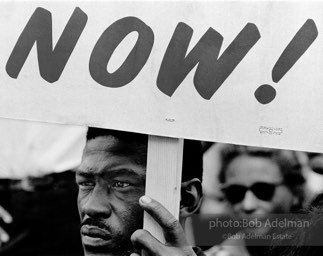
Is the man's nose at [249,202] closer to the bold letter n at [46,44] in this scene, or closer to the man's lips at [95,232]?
the man's lips at [95,232]

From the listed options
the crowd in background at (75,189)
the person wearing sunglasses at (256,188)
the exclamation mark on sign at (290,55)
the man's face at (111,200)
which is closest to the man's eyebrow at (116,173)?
the man's face at (111,200)

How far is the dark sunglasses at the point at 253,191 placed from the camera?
1.93 m

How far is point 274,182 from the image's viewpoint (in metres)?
1.94

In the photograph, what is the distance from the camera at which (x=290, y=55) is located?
1732 mm

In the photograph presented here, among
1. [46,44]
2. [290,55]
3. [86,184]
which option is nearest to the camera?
[290,55]

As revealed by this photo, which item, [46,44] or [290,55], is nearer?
[290,55]

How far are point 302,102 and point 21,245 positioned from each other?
3.52 ft

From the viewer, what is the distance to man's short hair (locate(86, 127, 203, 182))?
1.90m

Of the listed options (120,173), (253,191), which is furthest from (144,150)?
(253,191)

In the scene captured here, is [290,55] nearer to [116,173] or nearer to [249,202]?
[249,202]

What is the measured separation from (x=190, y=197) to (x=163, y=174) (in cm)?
21

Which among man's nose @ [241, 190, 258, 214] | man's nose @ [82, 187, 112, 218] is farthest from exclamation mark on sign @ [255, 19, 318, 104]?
man's nose @ [82, 187, 112, 218]

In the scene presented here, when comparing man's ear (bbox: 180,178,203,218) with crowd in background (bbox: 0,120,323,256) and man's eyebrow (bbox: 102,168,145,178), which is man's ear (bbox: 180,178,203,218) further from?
man's eyebrow (bbox: 102,168,145,178)

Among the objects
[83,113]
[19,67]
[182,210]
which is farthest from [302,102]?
[19,67]
